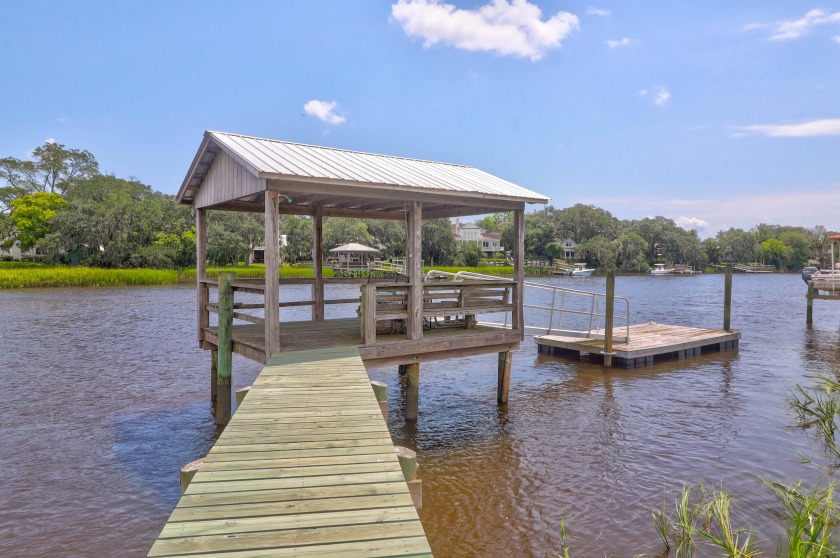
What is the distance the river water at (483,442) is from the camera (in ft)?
23.0

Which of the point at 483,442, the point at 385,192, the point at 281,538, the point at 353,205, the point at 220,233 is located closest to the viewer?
the point at 281,538

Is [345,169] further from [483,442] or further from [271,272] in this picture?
[483,442]

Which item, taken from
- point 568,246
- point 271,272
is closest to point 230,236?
point 271,272

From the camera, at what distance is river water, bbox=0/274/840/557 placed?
700 cm

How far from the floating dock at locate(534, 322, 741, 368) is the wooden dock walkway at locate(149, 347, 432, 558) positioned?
A: 12.2m

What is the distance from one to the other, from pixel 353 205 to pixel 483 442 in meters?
5.91

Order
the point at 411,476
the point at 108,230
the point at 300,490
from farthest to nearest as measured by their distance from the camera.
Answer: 1. the point at 108,230
2. the point at 411,476
3. the point at 300,490

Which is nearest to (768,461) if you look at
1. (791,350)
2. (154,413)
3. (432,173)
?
(432,173)

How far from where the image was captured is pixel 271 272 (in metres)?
8.59

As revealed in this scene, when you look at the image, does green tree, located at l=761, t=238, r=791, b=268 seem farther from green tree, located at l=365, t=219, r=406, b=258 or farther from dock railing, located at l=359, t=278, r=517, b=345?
dock railing, located at l=359, t=278, r=517, b=345

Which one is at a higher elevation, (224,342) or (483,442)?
(224,342)

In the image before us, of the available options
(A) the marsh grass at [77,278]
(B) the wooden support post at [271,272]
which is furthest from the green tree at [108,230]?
(B) the wooden support post at [271,272]

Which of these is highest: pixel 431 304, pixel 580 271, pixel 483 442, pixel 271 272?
pixel 271 272

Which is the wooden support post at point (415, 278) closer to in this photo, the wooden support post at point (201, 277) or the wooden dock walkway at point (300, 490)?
the wooden dock walkway at point (300, 490)
